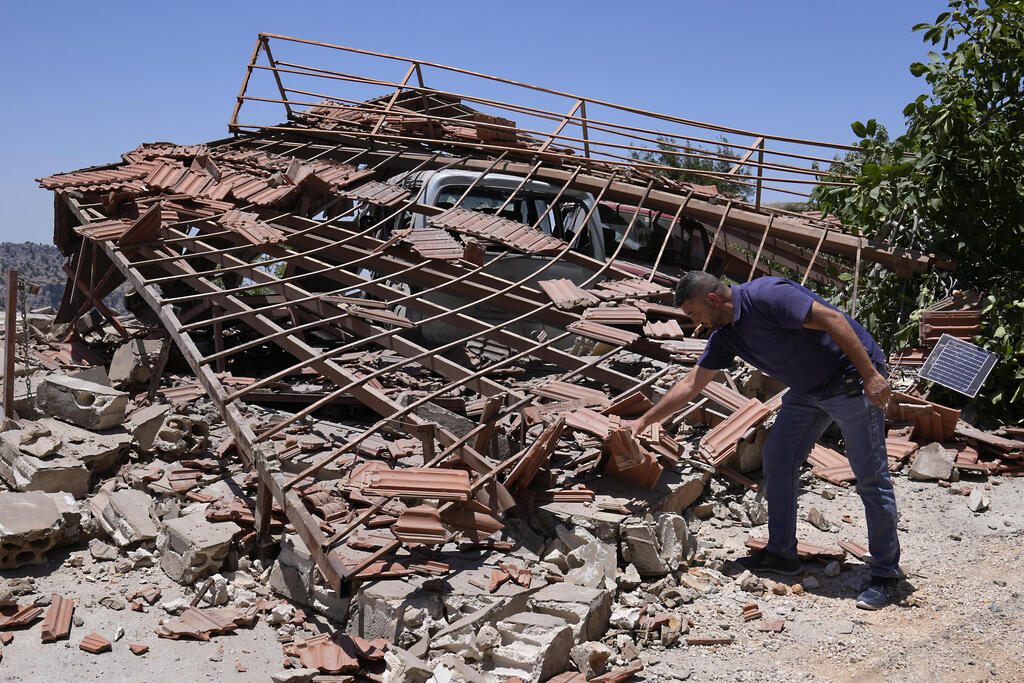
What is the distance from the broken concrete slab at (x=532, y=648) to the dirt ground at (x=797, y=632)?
424 mm

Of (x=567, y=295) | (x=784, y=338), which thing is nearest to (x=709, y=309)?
(x=784, y=338)

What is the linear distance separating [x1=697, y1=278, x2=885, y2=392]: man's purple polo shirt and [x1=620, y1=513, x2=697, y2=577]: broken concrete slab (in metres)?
0.99

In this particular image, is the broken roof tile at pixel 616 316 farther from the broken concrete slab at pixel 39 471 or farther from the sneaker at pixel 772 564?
the broken concrete slab at pixel 39 471

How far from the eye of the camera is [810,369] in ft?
13.0

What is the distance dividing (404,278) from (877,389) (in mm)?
4148

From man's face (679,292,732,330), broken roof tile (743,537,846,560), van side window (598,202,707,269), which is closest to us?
man's face (679,292,732,330)

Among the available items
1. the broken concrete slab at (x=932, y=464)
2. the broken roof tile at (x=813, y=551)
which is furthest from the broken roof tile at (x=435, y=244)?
the broken concrete slab at (x=932, y=464)

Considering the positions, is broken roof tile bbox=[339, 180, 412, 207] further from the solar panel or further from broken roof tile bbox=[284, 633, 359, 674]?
broken roof tile bbox=[284, 633, 359, 674]

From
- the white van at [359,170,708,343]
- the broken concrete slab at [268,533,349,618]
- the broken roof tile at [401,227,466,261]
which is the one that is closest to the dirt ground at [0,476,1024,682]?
the broken concrete slab at [268,533,349,618]

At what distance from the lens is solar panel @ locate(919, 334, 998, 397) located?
616 centimetres

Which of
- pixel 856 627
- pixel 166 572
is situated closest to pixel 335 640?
pixel 166 572

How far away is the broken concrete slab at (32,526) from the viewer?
4336 mm

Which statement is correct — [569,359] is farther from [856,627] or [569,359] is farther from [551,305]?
[856,627]

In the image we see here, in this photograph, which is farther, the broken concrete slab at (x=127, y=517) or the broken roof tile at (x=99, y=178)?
the broken roof tile at (x=99, y=178)
